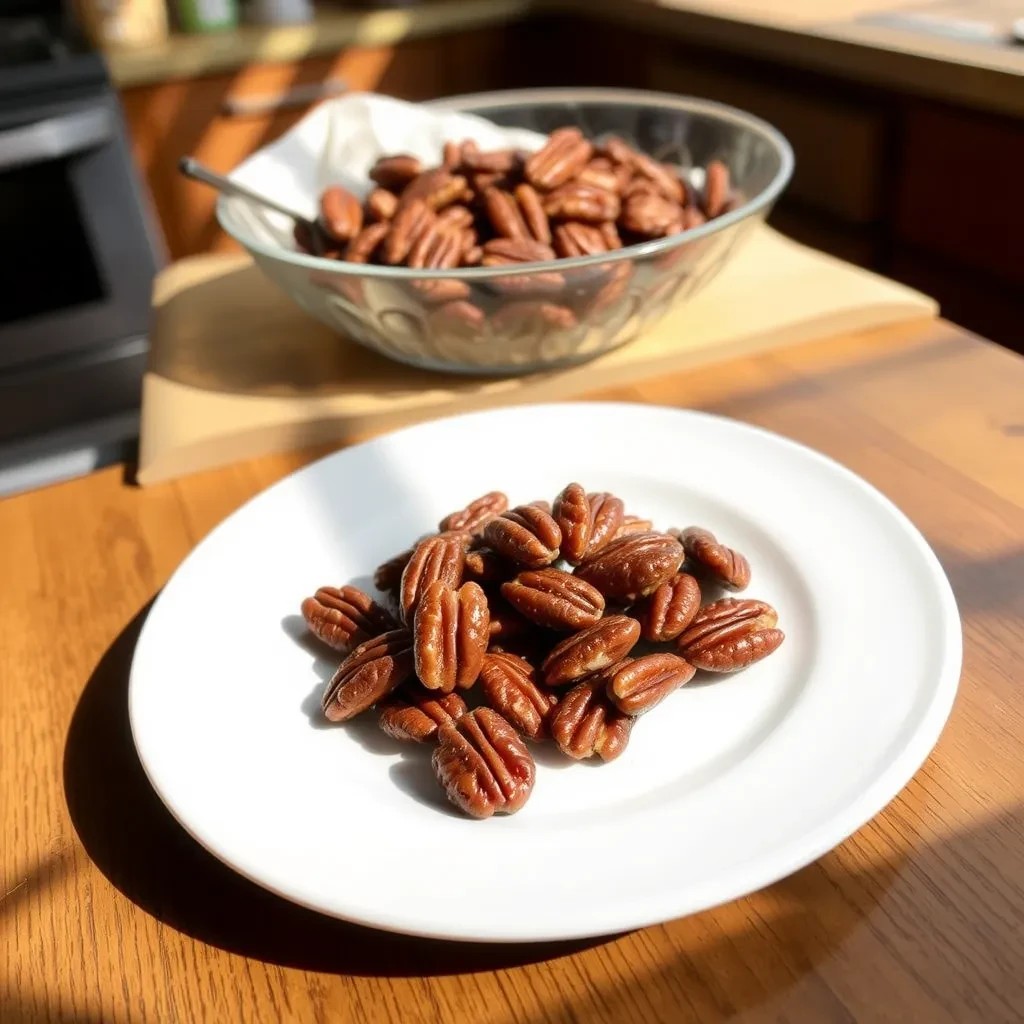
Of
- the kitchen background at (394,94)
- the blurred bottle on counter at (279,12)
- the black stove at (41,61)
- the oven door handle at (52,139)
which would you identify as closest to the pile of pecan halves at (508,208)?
the kitchen background at (394,94)

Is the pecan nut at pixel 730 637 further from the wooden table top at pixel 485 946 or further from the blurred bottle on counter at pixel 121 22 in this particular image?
the blurred bottle on counter at pixel 121 22

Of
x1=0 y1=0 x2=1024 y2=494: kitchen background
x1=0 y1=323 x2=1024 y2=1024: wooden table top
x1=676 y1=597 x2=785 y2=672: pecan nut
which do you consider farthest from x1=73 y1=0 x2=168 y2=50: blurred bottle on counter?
x1=676 y1=597 x2=785 y2=672: pecan nut

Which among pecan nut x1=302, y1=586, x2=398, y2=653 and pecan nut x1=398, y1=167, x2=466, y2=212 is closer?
pecan nut x1=302, y1=586, x2=398, y2=653

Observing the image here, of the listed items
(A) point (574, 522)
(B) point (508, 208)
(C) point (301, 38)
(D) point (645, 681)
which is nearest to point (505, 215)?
(B) point (508, 208)

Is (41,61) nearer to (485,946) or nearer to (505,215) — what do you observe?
(505,215)

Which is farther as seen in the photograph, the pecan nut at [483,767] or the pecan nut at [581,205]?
the pecan nut at [581,205]

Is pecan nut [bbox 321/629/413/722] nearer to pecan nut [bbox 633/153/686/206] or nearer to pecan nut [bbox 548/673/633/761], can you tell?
pecan nut [bbox 548/673/633/761]
